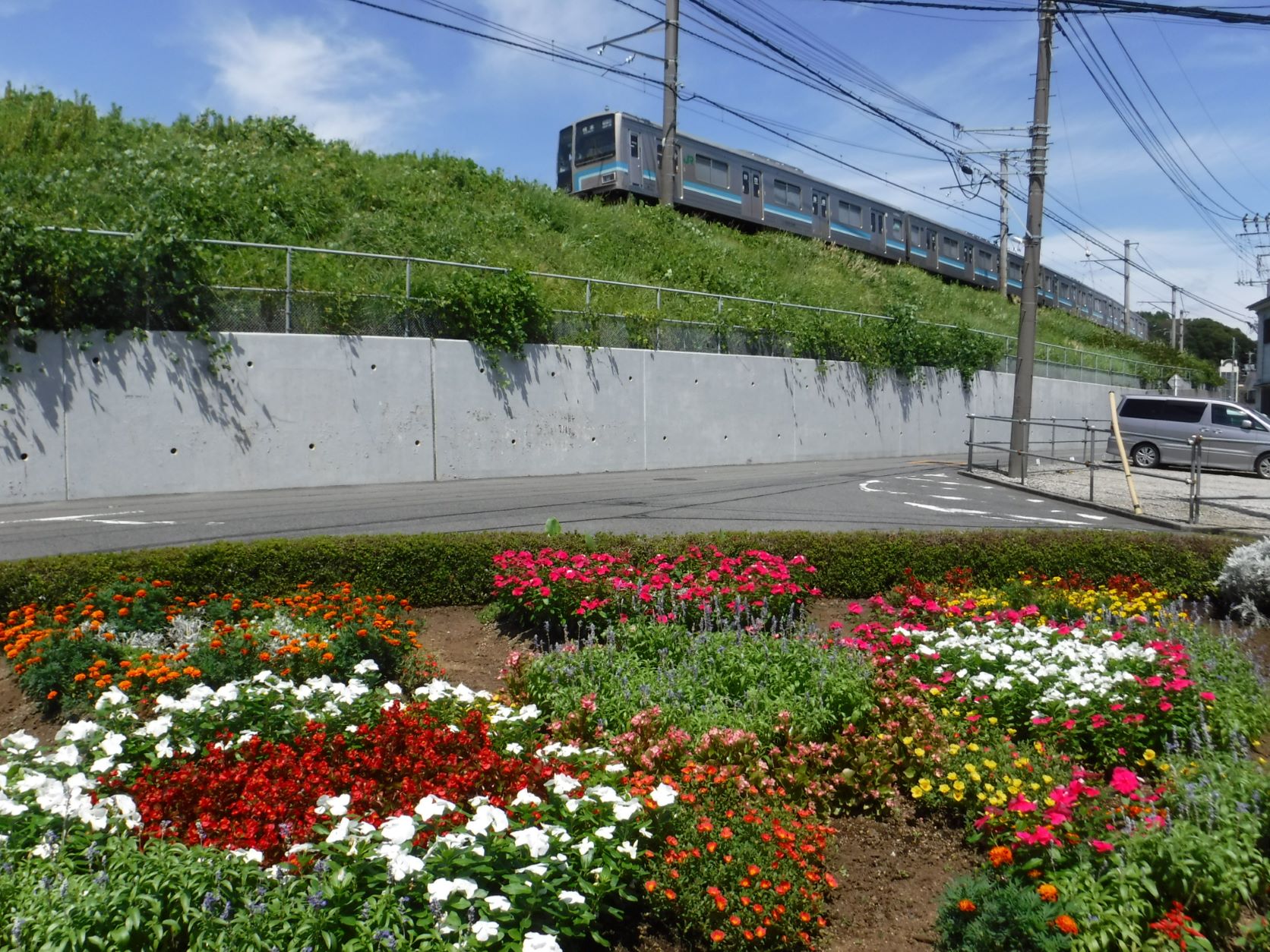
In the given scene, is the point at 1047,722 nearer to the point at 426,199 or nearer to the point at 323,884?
the point at 323,884

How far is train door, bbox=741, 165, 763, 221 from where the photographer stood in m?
30.9

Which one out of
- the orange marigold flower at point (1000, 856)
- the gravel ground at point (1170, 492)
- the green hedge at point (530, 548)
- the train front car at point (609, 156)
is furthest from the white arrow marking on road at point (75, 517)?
the train front car at point (609, 156)

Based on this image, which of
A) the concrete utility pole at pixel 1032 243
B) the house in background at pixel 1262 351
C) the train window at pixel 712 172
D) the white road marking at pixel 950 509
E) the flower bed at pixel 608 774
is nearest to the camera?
the flower bed at pixel 608 774

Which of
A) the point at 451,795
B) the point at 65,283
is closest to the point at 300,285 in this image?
the point at 65,283

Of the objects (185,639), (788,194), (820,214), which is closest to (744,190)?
(788,194)

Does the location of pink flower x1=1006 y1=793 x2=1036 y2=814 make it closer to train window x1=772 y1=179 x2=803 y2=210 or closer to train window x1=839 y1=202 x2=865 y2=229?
train window x1=772 y1=179 x2=803 y2=210

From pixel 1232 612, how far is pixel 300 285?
43.8ft

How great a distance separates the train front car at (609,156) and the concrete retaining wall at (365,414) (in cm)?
879

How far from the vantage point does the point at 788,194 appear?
3262 centimetres

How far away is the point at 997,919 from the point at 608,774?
155cm

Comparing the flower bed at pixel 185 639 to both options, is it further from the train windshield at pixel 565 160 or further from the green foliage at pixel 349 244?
the train windshield at pixel 565 160

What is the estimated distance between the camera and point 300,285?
15516mm

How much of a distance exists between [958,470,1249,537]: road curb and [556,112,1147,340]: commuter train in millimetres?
14030

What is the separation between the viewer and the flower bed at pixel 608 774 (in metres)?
3.03
